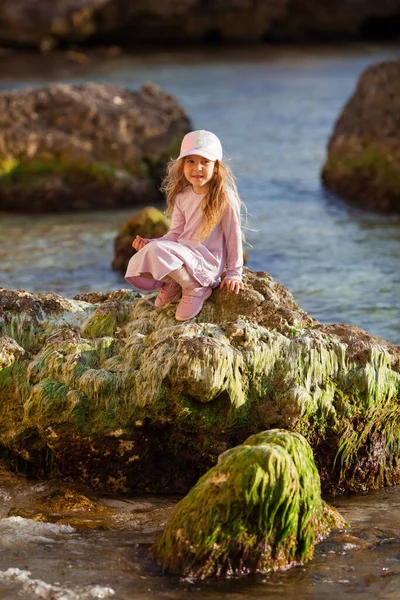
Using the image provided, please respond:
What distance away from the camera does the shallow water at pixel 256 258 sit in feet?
15.8

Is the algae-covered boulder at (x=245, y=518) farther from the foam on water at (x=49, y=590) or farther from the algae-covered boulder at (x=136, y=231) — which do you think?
the algae-covered boulder at (x=136, y=231)

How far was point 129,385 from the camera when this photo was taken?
5809 millimetres

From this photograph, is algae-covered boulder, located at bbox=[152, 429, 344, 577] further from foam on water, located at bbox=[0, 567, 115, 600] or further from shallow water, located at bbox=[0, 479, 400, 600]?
foam on water, located at bbox=[0, 567, 115, 600]

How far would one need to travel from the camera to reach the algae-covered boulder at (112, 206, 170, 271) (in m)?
11.0

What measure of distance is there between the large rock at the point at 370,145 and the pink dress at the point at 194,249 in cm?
787

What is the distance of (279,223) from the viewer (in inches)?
521

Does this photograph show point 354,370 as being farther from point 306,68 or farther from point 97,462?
point 306,68

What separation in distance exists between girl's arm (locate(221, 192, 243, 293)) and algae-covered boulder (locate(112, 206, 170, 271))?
464 centimetres

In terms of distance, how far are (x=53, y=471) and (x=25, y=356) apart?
0.68 metres

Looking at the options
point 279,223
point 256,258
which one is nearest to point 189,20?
point 279,223

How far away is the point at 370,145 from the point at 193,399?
9.48 meters

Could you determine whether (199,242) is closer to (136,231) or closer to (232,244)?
(232,244)

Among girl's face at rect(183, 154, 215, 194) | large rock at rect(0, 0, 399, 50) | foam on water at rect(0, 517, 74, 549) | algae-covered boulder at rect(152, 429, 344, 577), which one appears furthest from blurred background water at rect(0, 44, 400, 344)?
large rock at rect(0, 0, 399, 50)

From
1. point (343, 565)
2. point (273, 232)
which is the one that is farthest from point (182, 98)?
point (343, 565)
